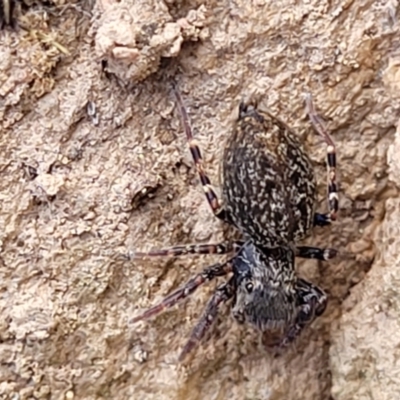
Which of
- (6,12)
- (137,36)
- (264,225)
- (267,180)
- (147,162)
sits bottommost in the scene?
(264,225)

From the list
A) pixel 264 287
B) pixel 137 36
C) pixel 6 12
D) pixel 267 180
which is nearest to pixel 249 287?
pixel 264 287

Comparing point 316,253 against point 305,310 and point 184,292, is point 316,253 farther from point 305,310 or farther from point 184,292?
point 184,292

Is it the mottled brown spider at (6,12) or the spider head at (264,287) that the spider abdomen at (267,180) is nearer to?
the spider head at (264,287)

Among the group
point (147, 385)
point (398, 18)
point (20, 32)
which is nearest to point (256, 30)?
point (398, 18)

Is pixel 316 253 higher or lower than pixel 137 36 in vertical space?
lower

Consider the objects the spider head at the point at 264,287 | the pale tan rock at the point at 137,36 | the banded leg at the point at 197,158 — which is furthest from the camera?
the spider head at the point at 264,287

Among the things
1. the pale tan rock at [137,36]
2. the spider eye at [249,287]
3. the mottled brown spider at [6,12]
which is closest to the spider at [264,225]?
the spider eye at [249,287]

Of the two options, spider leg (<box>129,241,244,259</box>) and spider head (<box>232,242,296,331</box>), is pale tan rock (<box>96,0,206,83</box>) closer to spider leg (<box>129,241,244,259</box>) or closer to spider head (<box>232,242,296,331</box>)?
spider leg (<box>129,241,244,259</box>)
